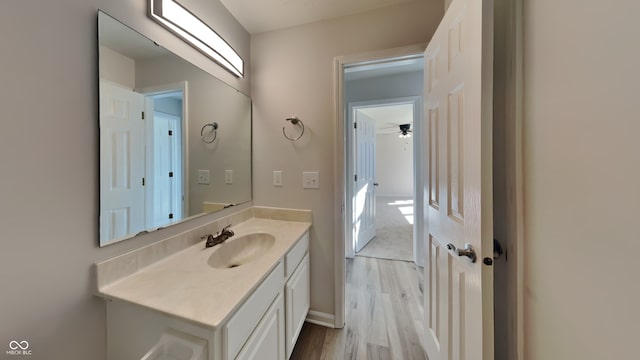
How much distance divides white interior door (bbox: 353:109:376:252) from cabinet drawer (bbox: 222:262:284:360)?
6.58ft

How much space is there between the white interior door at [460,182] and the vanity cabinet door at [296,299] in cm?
84

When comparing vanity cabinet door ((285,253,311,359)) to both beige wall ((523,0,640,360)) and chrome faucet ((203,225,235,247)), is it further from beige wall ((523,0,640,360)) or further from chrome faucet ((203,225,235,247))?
beige wall ((523,0,640,360))

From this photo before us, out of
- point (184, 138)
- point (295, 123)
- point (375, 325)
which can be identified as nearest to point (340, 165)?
point (295, 123)

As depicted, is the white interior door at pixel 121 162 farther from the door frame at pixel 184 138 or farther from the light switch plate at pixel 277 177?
the light switch plate at pixel 277 177

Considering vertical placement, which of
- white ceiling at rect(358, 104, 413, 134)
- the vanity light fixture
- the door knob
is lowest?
the door knob

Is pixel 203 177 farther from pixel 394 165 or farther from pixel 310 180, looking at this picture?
pixel 394 165

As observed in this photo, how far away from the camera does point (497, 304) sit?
844 mm

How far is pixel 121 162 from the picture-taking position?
33.6 inches

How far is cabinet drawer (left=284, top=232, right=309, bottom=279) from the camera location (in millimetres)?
1193

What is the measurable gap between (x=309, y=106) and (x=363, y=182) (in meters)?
1.85

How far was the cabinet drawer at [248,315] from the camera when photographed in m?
0.68

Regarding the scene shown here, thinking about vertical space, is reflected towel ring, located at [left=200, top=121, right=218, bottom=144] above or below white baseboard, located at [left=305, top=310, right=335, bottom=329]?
above

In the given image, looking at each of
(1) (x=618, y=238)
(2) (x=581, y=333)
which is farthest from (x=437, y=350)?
(1) (x=618, y=238)

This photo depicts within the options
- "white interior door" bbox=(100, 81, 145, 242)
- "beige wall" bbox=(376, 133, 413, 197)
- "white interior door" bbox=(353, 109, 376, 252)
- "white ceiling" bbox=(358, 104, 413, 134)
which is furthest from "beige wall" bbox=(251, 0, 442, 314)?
"beige wall" bbox=(376, 133, 413, 197)
